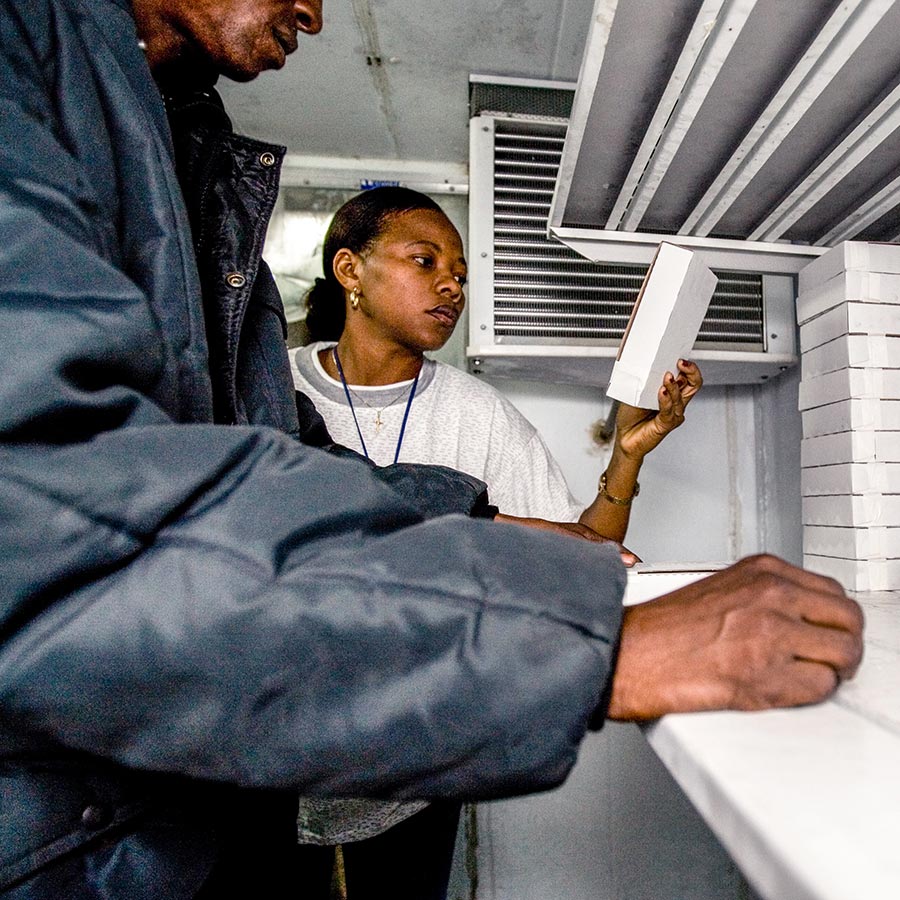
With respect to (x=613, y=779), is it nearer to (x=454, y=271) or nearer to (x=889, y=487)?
(x=889, y=487)

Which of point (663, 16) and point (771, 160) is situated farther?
point (771, 160)

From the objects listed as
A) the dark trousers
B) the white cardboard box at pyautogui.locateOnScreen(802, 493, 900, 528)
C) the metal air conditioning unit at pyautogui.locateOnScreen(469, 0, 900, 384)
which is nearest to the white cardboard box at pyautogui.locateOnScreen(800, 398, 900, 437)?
the white cardboard box at pyautogui.locateOnScreen(802, 493, 900, 528)

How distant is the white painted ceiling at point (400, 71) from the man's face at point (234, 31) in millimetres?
518

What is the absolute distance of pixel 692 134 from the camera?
0.92 meters

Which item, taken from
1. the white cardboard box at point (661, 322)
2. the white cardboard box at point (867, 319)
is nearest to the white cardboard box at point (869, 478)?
the white cardboard box at point (867, 319)

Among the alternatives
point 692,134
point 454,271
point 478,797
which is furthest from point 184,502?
point 454,271

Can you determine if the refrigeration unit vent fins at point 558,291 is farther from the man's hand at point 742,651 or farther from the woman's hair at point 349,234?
the man's hand at point 742,651

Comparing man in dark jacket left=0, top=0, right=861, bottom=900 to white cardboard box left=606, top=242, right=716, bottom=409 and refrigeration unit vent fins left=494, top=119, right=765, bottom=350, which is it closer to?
white cardboard box left=606, top=242, right=716, bottom=409

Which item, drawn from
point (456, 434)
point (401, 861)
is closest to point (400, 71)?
point (456, 434)

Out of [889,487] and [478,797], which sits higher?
[889,487]

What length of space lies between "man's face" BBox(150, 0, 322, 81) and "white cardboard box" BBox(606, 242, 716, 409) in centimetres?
63

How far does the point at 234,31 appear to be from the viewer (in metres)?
0.78

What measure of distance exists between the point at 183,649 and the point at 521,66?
1461 millimetres

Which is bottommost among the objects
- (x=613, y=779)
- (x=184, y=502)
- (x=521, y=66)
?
(x=613, y=779)
